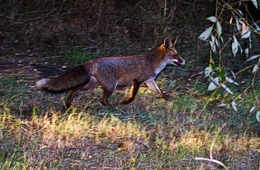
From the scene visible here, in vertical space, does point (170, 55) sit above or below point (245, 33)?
below

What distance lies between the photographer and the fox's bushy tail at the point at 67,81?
552cm

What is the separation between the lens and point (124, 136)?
4695mm

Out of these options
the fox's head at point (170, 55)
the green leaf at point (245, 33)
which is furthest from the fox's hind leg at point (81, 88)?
the green leaf at point (245, 33)

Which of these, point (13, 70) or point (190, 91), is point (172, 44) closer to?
point (190, 91)

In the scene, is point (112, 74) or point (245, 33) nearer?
point (245, 33)

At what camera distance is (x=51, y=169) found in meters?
3.81

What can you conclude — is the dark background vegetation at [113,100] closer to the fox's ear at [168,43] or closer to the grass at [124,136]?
the grass at [124,136]

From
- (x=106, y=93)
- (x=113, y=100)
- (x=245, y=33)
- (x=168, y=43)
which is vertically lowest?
(x=113, y=100)

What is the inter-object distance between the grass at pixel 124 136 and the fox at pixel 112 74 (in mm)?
226

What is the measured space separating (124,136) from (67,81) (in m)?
1.24

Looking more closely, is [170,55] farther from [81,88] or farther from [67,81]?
[67,81]

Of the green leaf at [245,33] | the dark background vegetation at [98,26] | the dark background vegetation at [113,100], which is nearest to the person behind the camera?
the green leaf at [245,33]

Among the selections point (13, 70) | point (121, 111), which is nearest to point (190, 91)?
point (121, 111)

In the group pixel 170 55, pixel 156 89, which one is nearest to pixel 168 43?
pixel 170 55
